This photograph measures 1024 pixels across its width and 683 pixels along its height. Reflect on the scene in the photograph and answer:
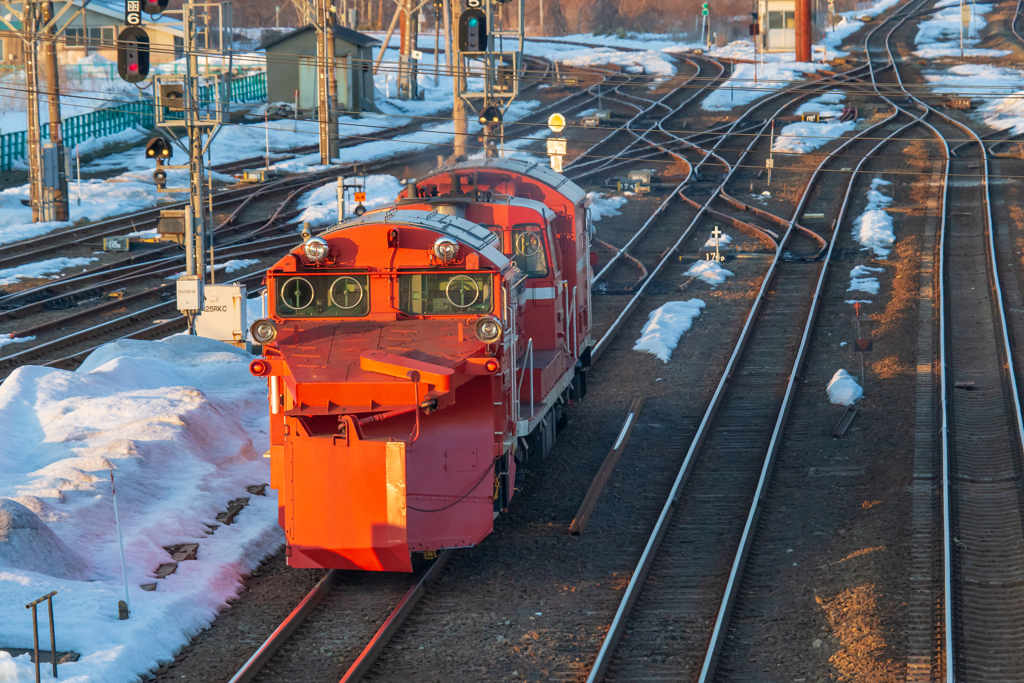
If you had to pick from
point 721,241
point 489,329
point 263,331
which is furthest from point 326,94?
point 489,329

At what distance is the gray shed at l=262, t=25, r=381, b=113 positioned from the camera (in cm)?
5725

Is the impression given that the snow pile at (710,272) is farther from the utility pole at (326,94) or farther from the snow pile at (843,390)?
the utility pole at (326,94)

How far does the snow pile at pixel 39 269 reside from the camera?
1138 inches

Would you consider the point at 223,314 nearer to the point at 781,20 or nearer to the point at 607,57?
the point at 607,57

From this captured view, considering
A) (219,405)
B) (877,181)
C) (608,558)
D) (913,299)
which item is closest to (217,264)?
(219,405)

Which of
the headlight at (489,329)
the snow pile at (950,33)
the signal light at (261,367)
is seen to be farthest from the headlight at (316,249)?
the snow pile at (950,33)

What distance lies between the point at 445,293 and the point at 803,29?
5852 cm

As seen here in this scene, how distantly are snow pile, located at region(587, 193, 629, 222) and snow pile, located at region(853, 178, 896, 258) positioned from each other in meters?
7.51

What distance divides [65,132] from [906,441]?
42786 mm

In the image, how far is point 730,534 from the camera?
47.1 feet

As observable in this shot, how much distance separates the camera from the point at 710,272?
28.5m

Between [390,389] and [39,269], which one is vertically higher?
[390,389]

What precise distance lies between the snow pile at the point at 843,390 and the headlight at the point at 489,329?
9077mm

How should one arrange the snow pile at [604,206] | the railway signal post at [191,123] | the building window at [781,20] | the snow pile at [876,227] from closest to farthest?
1. the railway signal post at [191,123]
2. the snow pile at [876,227]
3. the snow pile at [604,206]
4. the building window at [781,20]
